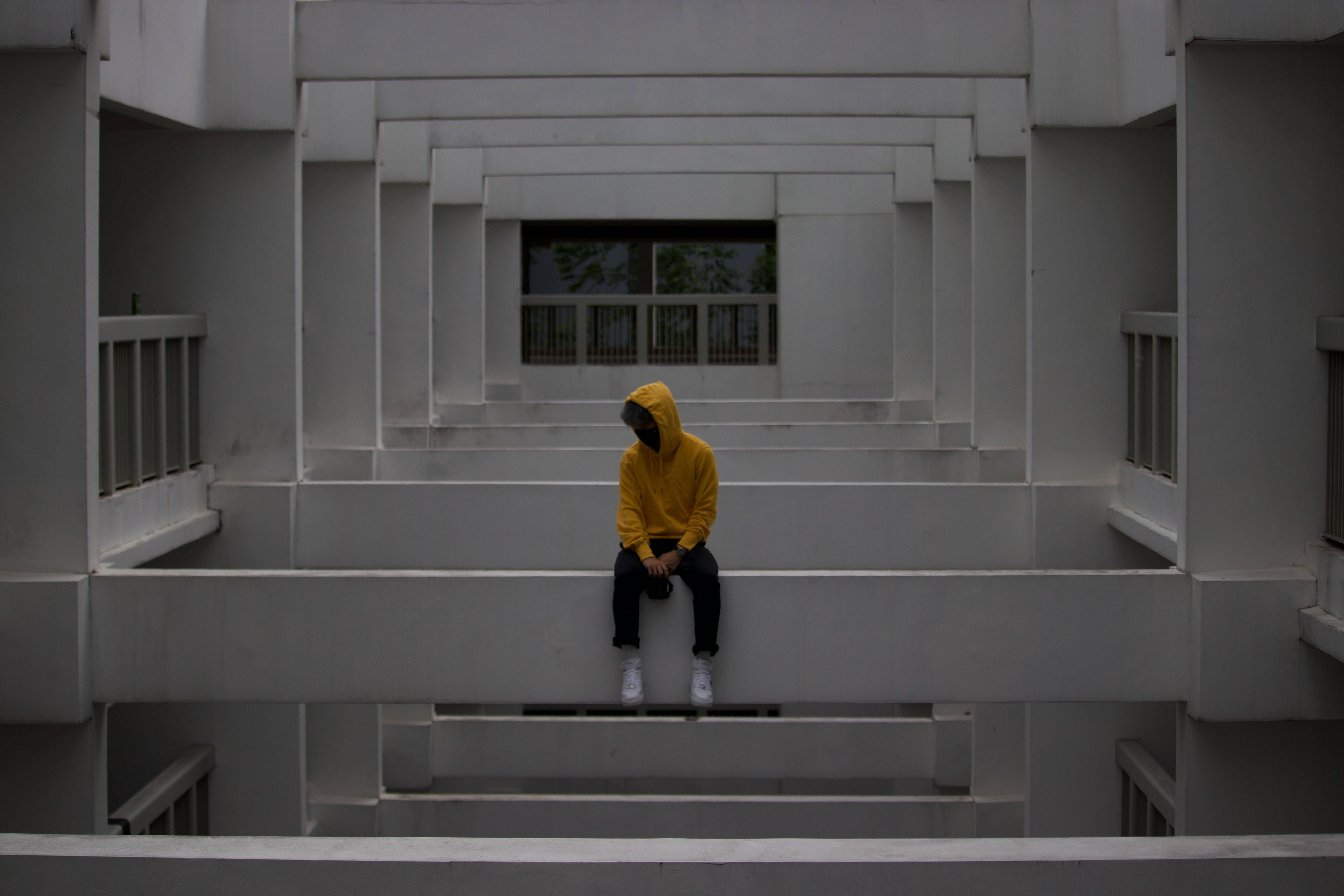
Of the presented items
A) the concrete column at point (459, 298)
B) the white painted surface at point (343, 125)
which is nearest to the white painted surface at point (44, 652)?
the white painted surface at point (343, 125)

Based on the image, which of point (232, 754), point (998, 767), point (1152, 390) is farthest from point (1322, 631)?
point (232, 754)

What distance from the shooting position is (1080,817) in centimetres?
1112

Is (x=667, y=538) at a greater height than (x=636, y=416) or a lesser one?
lesser

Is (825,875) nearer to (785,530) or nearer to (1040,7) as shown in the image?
(785,530)

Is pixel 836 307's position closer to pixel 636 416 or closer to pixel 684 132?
A: pixel 684 132

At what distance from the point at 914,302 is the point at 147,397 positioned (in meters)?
12.4

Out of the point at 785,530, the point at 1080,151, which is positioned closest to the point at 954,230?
the point at 1080,151

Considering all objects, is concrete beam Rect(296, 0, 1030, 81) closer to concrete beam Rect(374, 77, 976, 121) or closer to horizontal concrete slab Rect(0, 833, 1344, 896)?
concrete beam Rect(374, 77, 976, 121)

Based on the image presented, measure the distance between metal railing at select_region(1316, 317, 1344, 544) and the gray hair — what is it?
13.6ft

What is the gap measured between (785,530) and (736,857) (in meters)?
4.79

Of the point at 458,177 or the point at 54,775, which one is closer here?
the point at 54,775

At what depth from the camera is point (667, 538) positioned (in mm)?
7793

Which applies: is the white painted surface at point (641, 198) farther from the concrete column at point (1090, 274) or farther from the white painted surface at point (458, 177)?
the concrete column at point (1090, 274)

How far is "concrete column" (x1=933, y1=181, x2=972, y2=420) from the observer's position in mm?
16641
